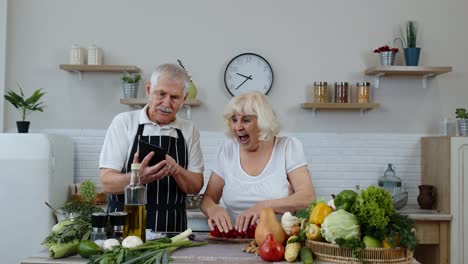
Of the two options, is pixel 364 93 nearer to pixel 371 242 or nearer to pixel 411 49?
pixel 411 49

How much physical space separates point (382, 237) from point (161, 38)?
149 inches

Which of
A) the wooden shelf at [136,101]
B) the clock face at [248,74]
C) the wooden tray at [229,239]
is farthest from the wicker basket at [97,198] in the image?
the wooden tray at [229,239]

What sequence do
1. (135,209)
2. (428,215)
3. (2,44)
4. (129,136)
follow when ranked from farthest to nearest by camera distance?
(2,44)
(428,215)
(129,136)
(135,209)

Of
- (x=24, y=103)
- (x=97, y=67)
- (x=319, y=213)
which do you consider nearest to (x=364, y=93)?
(x=97, y=67)

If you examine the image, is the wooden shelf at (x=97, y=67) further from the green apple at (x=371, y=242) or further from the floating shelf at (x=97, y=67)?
the green apple at (x=371, y=242)

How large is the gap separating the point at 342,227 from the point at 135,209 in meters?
0.79

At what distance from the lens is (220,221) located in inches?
104

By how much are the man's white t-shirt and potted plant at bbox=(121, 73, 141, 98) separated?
89.4 inches

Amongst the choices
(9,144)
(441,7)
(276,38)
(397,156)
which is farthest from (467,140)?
(9,144)

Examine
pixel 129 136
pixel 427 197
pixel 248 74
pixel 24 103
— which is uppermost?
pixel 248 74

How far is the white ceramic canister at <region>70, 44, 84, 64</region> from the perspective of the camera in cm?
527

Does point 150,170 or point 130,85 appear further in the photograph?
point 130,85

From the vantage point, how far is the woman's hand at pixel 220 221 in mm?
2588

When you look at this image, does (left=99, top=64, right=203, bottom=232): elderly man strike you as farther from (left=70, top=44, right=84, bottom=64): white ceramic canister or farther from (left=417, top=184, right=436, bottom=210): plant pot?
(left=417, top=184, right=436, bottom=210): plant pot
